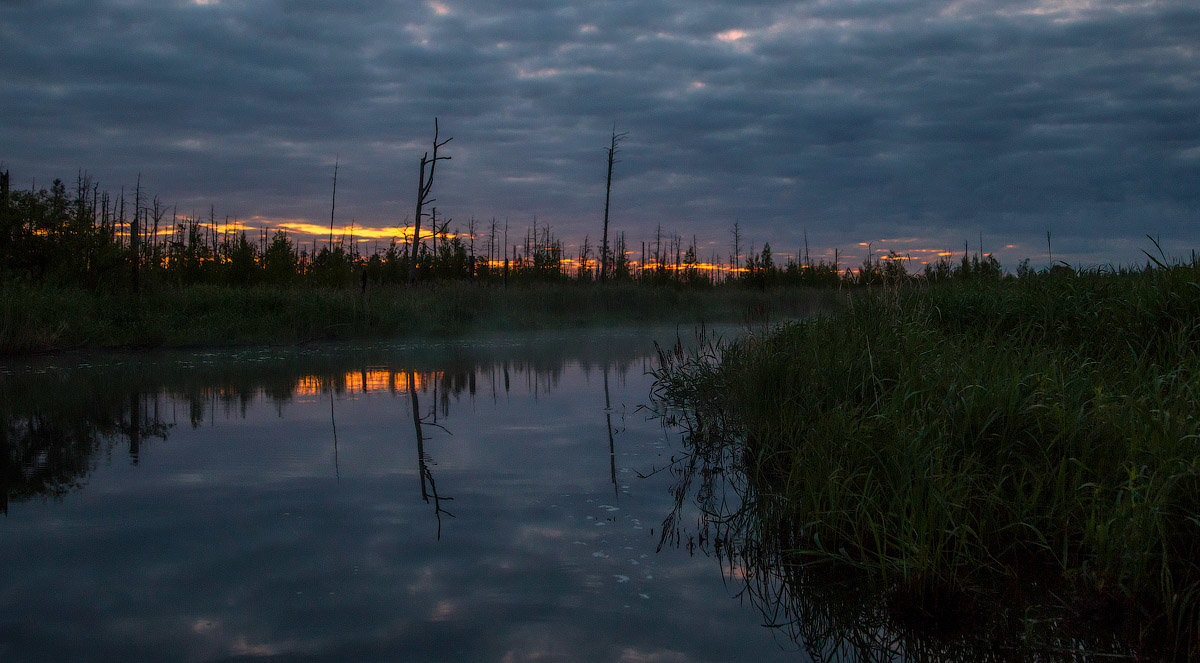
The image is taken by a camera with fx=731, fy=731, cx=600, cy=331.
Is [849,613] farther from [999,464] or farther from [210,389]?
[210,389]

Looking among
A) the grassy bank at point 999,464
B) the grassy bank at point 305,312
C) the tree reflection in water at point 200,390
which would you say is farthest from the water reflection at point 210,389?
the grassy bank at point 305,312

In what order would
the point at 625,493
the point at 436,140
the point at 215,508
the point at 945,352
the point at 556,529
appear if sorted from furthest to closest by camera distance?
the point at 436,140, the point at 945,352, the point at 625,493, the point at 215,508, the point at 556,529

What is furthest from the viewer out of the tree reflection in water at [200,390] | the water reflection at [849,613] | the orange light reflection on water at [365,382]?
the orange light reflection on water at [365,382]

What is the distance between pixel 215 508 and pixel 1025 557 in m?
4.99

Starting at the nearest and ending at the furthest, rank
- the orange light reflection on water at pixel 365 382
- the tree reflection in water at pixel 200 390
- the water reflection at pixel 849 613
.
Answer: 1. the water reflection at pixel 849 613
2. the tree reflection in water at pixel 200 390
3. the orange light reflection on water at pixel 365 382

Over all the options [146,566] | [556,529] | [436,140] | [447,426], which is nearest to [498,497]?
[556,529]

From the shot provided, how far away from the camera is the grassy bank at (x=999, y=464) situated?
3238mm

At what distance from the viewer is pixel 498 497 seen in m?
5.29

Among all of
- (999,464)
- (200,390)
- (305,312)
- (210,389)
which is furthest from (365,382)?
(305,312)

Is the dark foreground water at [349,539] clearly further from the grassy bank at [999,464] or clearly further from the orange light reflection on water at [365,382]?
the orange light reflection on water at [365,382]

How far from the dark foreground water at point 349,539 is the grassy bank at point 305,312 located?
4.16m

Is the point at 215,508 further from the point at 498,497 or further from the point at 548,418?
the point at 548,418

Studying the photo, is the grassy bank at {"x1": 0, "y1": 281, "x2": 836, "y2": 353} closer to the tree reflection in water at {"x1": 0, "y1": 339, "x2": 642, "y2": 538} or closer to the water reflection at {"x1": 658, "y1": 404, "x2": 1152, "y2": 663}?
the tree reflection in water at {"x1": 0, "y1": 339, "x2": 642, "y2": 538}

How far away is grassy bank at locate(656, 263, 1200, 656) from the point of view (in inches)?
127
